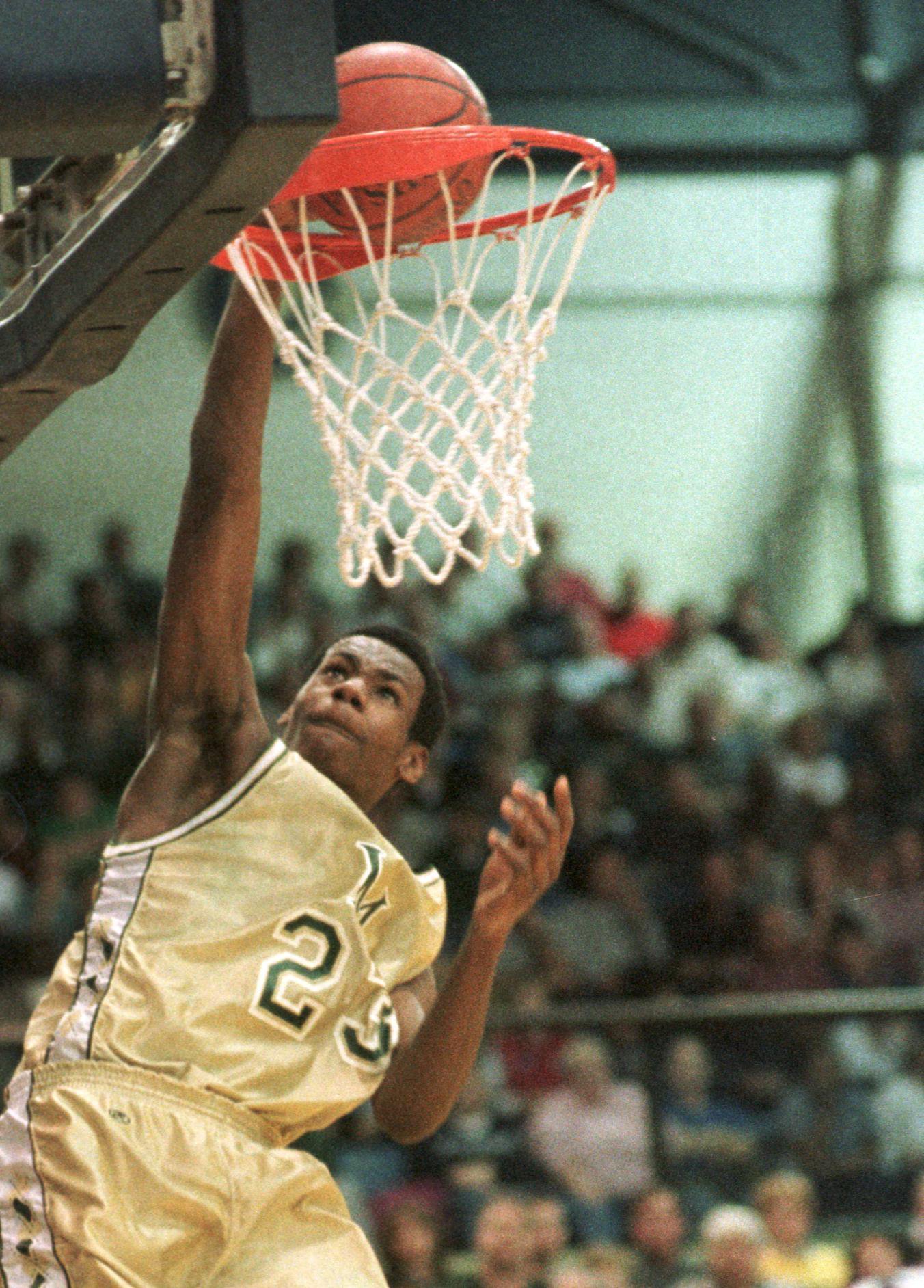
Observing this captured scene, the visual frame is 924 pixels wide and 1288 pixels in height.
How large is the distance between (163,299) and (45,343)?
0.17 metres

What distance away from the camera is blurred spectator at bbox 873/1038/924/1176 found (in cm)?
686

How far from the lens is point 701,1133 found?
6684 mm

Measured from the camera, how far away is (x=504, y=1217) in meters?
6.29

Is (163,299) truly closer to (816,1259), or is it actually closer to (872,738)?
(816,1259)

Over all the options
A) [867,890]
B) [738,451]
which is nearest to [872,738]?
[867,890]

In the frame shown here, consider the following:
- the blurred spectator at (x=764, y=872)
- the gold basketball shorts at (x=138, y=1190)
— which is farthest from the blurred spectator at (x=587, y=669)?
the gold basketball shorts at (x=138, y=1190)

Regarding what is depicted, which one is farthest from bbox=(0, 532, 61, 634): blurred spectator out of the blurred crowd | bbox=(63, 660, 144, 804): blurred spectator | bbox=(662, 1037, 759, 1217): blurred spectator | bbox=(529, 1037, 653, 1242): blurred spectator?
bbox=(662, 1037, 759, 1217): blurred spectator

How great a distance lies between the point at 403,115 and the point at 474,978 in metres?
1.52

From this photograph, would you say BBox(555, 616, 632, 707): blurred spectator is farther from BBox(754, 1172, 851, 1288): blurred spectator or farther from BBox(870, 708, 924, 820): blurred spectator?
BBox(754, 1172, 851, 1288): blurred spectator

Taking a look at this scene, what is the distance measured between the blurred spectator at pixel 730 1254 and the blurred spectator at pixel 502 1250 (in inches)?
21.6

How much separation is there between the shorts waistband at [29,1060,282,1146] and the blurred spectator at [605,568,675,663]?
261 inches

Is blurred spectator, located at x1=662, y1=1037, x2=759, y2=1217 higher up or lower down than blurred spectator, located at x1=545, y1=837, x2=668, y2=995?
higher up

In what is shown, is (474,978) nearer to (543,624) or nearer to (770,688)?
(543,624)

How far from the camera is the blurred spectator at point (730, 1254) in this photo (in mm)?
6242
